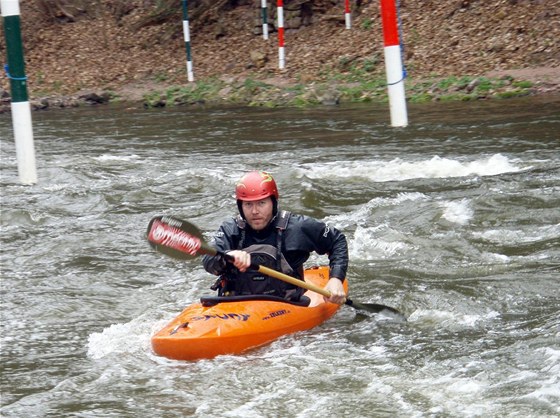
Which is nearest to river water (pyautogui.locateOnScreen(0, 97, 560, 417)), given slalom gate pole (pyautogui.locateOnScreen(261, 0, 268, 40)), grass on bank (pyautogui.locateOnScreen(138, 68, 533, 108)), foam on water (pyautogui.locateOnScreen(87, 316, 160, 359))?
foam on water (pyautogui.locateOnScreen(87, 316, 160, 359))

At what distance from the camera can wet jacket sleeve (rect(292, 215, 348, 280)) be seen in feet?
19.5

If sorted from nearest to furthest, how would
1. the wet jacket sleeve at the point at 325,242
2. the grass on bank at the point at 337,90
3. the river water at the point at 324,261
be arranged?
1. the river water at the point at 324,261
2. the wet jacket sleeve at the point at 325,242
3. the grass on bank at the point at 337,90

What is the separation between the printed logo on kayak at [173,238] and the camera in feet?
18.3

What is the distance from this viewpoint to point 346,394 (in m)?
4.80

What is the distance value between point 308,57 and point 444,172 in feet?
28.9

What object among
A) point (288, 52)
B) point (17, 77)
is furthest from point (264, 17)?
point (17, 77)

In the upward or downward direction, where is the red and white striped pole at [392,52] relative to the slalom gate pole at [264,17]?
downward

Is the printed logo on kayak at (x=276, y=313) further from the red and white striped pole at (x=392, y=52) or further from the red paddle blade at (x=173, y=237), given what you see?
the red and white striped pole at (x=392, y=52)

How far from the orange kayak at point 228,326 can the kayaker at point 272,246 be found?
6.5 inches

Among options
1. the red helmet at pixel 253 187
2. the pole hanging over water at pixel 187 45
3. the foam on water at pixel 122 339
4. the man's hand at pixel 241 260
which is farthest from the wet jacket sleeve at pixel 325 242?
the pole hanging over water at pixel 187 45

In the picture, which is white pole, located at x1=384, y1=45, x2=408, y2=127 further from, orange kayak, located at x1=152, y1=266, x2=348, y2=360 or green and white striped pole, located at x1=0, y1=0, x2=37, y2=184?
orange kayak, located at x1=152, y1=266, x2=348, y2=360

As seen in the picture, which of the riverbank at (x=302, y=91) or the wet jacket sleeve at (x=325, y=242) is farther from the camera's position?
the riverbank at (x=302, y=91)

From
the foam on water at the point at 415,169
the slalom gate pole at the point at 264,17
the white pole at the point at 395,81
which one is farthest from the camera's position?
the slalom gate pole at the point at 264,17

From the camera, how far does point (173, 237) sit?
221 inches
